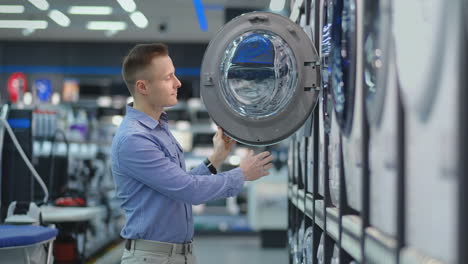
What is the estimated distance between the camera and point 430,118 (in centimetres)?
97

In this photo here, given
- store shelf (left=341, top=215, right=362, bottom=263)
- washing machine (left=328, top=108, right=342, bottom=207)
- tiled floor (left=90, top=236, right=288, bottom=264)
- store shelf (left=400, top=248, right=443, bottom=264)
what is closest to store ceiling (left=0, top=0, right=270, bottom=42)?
tiled floor (left=90, top=236, right=288, bottom=264)

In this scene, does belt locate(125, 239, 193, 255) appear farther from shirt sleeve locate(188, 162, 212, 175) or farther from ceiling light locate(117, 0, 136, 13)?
ceiling light locate(117, 0, 136, 13)

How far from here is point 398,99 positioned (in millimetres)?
1114

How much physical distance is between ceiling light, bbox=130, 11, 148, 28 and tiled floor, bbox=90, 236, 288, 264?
10.4 ft

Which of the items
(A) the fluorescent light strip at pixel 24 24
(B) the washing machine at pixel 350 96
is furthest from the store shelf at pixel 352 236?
(A) the fluorescent light strip at pixel 24 24

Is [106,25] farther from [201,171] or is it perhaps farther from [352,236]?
[352,236]

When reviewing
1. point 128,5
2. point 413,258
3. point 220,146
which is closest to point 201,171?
point 220,146

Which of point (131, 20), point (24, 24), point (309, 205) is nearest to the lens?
point (309, 205)

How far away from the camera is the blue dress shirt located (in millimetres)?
1970

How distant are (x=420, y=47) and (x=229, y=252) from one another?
6200 mm

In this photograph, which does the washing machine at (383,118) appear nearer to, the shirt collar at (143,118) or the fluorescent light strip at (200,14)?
the shirt collar at (143,118)

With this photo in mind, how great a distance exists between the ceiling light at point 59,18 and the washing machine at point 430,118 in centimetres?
690

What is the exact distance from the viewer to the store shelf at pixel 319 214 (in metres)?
2.01

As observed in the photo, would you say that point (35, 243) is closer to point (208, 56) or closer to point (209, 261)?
point (208, 56)
